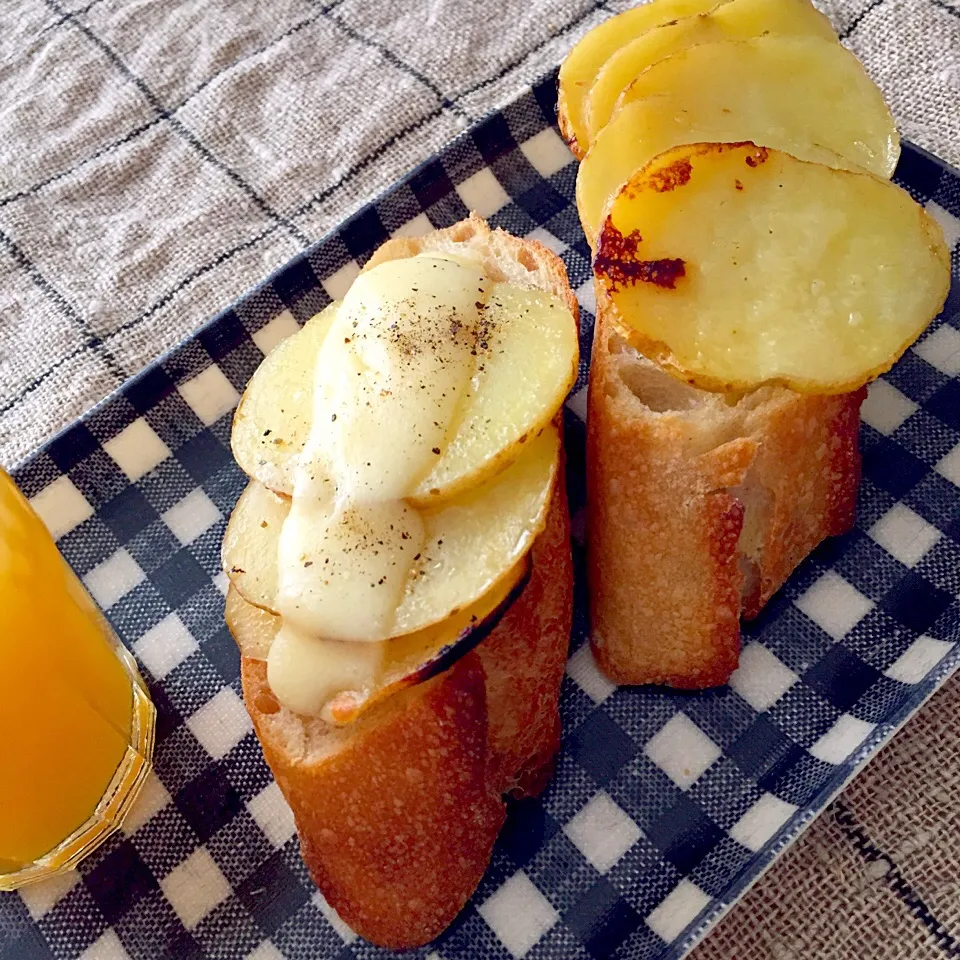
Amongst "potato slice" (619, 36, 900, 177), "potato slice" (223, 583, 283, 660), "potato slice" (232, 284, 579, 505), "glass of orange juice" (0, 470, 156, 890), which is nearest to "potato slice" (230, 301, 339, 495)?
"potato slice" (232, 284, 579, 505)

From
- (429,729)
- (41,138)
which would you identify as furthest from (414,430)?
(41,138)

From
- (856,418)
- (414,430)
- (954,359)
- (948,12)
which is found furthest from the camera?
(948,12)

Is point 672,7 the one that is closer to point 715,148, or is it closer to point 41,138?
point 715,148

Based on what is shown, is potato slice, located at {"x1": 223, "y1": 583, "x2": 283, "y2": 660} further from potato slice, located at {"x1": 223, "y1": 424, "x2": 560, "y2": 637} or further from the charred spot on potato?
the charred spot on potato

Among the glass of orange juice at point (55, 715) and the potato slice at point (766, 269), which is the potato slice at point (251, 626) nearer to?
the glass of orange juice at point (55, 715)

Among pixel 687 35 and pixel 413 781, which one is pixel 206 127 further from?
pixel 413 781

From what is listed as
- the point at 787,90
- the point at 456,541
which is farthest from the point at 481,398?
the point at 787,90
